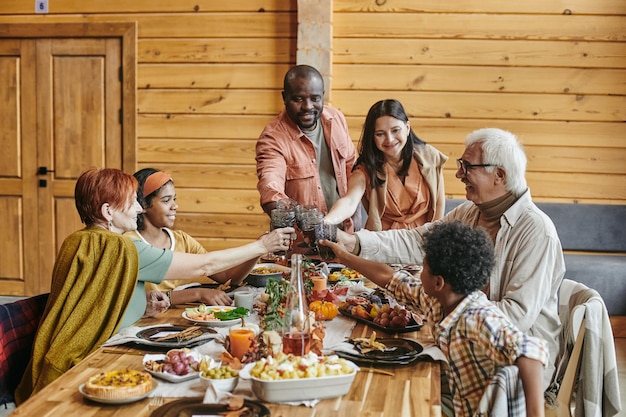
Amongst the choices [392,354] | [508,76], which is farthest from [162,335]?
[508,76]

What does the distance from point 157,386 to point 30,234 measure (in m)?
4.54

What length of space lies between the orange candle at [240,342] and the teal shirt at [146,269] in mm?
581

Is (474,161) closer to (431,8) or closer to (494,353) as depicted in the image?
(494,353)

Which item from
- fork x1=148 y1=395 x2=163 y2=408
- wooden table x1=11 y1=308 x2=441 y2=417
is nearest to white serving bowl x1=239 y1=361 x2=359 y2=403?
wooden table x1=11 y1=308 x2=441 y2=417

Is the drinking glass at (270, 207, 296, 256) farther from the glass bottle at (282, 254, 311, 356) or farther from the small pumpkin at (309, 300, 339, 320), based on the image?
the glass bottle at (282, 254, 311, 356)

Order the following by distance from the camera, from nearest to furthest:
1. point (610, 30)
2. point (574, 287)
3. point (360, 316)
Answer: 1. point (360, 316)
2. point (574, 287)
3. point (610, 30)

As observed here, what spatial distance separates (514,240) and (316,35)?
10.2 feet

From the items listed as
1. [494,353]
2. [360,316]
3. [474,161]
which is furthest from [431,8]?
[494,353]

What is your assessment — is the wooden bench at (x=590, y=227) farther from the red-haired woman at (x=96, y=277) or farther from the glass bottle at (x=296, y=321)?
the glass bottle at (x=296, y=321)

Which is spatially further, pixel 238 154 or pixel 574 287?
pixel 238 154

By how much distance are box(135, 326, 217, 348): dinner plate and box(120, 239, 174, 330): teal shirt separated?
219 millimetres

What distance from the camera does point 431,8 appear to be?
5.07 meters

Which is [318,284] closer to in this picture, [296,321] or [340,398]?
[296,321]

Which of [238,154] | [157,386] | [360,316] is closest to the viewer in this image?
[157,386]
